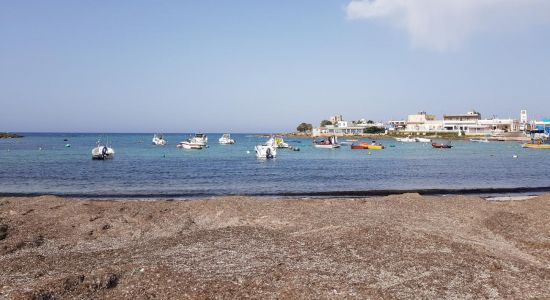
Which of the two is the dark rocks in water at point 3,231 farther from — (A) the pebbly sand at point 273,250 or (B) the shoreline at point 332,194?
(B) the shoreline at point 332,194

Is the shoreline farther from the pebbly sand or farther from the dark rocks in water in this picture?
the dark rocks in water

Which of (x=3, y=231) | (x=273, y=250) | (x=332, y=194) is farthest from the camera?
(x=332, y=194)

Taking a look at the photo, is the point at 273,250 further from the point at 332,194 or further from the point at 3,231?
the point at 332,194

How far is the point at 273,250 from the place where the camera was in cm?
1538

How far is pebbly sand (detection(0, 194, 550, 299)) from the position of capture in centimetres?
1175

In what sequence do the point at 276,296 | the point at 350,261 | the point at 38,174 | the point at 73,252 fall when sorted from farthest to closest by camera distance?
the point at 38,174
the point at 73,252
the point at 350,261
the point at 276,296

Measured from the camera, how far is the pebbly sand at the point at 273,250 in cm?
1175

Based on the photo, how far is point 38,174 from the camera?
49750mm

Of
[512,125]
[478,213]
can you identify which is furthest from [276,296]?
[512,125]

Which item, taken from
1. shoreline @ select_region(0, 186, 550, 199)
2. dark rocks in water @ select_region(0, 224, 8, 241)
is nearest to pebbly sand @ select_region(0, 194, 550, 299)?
dark rocks in water @ select_region(0, 224, 8, 241)

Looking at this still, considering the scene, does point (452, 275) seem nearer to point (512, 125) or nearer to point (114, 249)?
point (114, 249)

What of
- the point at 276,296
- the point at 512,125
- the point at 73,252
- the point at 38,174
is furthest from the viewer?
the point at 512,125

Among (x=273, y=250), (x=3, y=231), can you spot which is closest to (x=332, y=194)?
(x=273, y=250)

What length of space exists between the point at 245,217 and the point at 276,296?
433 inches
